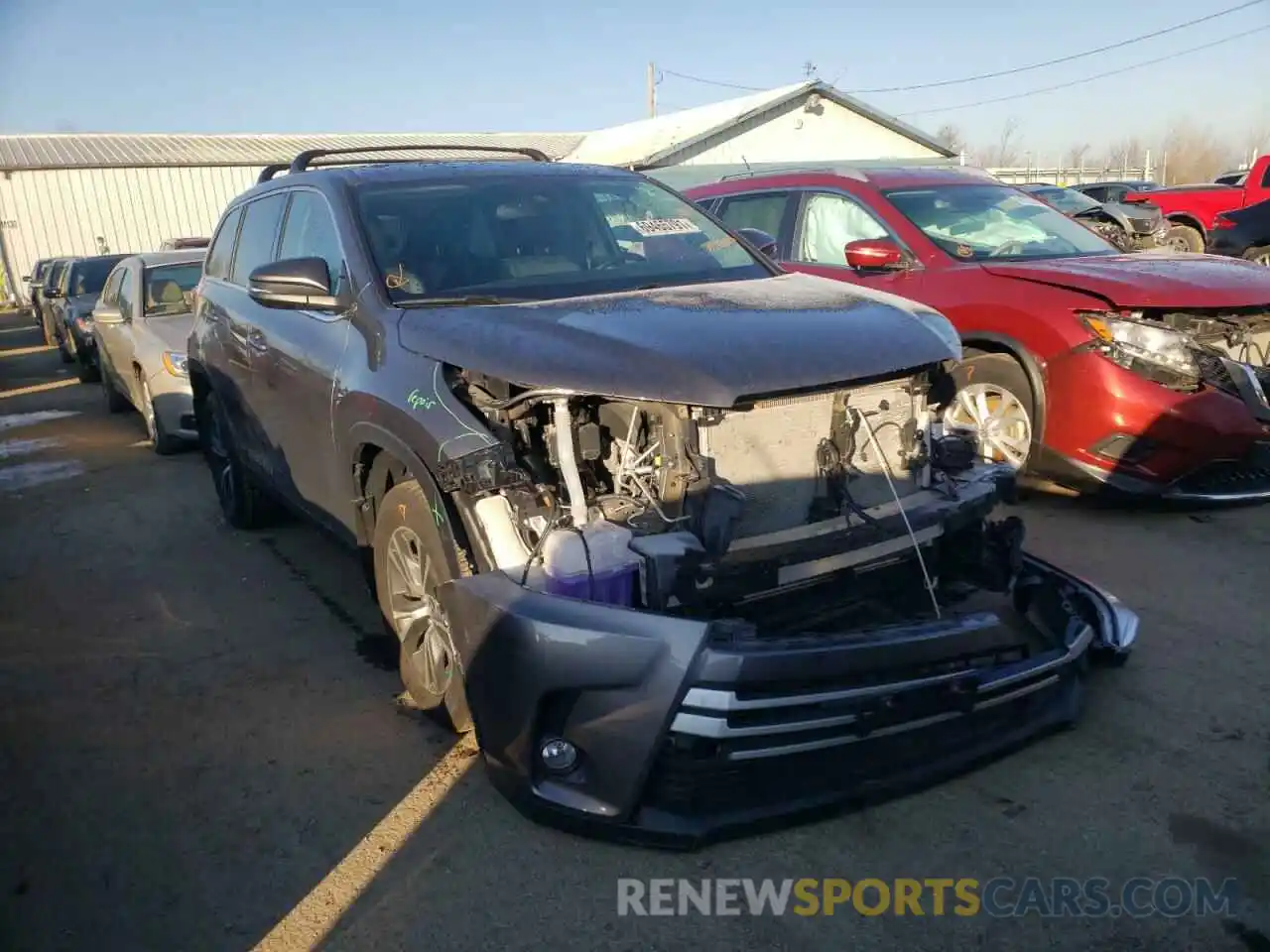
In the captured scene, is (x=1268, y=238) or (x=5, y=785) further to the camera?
(x=1268, y=238)

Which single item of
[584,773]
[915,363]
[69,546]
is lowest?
[69,546]

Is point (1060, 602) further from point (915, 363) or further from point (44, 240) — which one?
point (44, 240)

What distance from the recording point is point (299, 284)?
3.60 metres

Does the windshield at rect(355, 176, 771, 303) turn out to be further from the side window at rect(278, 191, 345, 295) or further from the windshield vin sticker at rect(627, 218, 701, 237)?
the side window at rect(278, 191, 345, 295)

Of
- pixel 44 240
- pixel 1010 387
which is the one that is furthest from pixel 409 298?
pixel 44 240

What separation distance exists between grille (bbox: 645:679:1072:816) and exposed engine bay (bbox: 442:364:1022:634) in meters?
0.42

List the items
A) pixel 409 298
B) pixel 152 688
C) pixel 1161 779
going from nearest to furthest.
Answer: pixel 1161 779 → pixel 409 298 → pixel 152 688

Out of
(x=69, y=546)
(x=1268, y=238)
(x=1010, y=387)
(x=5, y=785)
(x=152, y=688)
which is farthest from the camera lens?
(x=1268, y=238)

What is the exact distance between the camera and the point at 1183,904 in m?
2.44

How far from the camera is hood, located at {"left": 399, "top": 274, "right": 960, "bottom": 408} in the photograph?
2713mm

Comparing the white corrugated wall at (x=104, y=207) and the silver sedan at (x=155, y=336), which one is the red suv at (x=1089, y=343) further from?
the white corrugated wall at (x=104, y=207)

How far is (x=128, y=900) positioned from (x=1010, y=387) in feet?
15.3

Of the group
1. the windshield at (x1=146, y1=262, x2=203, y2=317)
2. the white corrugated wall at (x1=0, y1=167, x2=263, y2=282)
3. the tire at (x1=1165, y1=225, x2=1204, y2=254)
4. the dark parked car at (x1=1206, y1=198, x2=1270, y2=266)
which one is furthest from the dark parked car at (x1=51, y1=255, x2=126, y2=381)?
the tire at (x1=1165, y1=225, x2=1204, y2=254)

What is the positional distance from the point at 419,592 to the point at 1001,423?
352 centimetres
